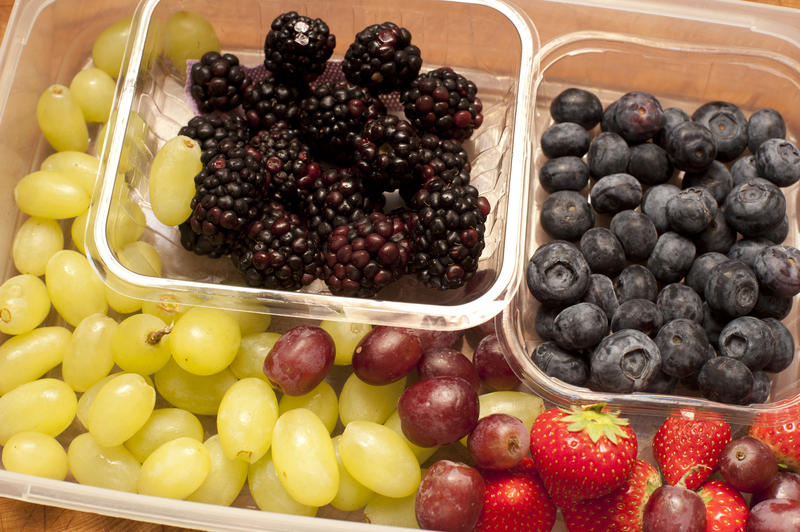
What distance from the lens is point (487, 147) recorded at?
3.92ft

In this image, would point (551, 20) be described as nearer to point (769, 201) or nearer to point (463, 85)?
point (463, 85)

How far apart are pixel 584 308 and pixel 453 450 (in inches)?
11.8

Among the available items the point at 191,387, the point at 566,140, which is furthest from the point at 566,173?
the point at 191,387

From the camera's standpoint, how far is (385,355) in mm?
950

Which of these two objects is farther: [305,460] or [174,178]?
[174,178]

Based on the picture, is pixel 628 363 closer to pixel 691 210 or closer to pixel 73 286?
pixel 691 210

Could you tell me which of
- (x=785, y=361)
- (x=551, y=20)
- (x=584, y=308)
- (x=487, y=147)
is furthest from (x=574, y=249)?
(x=551, y=20)

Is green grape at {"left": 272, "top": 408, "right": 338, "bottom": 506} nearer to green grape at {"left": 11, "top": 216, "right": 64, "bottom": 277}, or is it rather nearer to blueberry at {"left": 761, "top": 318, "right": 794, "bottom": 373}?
green grape at {"left": 11, "top": 216, "right": 64, "bottom": 277}

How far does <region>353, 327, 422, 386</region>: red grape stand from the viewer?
3.12 ft

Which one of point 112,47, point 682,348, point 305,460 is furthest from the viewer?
point 112,47

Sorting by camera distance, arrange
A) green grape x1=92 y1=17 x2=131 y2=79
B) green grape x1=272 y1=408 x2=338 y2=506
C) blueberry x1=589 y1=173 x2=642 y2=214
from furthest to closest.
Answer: green grape x1=92 y1=17 x2=131 y2=79, blueberry x1=589 y1=173 x2=642 y2=214, green grape x1=272 y1=408 x2=338 y2=506

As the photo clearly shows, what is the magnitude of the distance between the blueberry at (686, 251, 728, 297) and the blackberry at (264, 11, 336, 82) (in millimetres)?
702

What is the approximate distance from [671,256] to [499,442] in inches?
16.8

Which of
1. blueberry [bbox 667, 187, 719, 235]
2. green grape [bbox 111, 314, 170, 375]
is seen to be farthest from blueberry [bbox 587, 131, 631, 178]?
green grape [bbox 111, 314, 170, 375]
